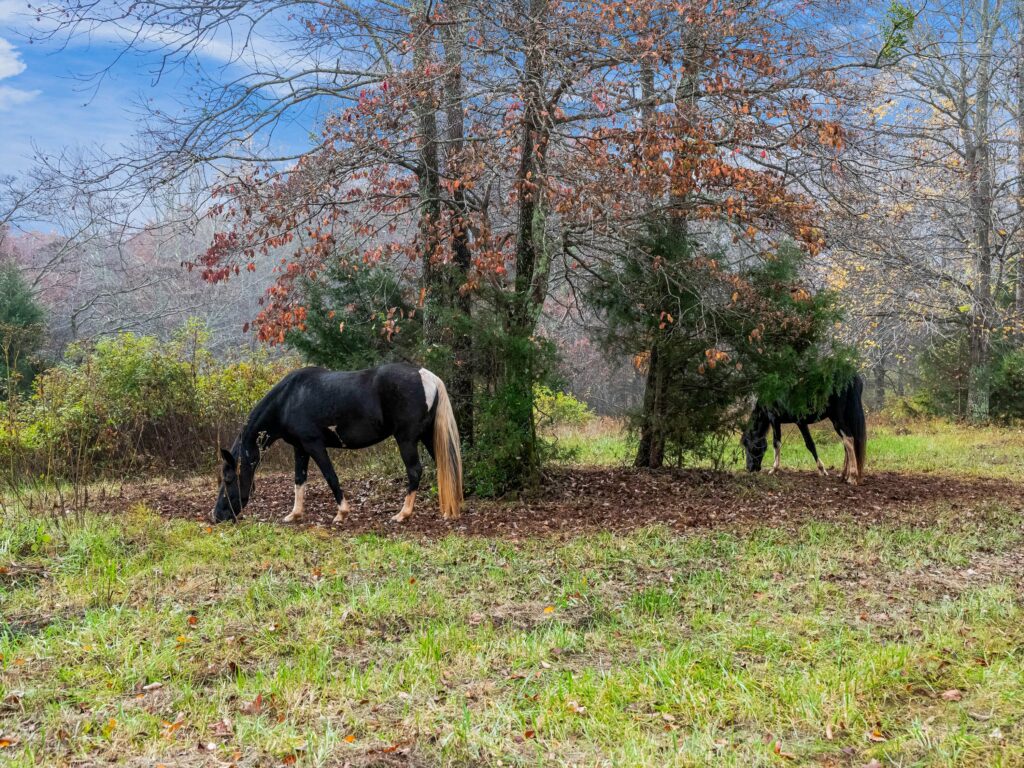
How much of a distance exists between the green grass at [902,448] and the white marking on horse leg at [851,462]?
4.82 feet

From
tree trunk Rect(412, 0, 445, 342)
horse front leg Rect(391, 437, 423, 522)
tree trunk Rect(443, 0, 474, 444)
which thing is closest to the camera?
horse front leg Rect(391, 437, 423, 522)

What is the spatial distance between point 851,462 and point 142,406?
1077cm

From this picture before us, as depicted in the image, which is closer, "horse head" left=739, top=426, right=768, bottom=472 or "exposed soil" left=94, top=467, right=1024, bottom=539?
"exposed soil" left=94, top=467, right=1024, bottom=539

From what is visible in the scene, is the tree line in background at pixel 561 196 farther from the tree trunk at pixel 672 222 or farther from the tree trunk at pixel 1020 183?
the tree trunk at pixel 1020 183

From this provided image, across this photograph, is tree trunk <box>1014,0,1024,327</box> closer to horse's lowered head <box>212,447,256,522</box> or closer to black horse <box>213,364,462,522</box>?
black horse <box>213,364,462,522</box>

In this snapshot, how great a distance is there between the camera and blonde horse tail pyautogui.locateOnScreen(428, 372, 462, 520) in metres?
8.47

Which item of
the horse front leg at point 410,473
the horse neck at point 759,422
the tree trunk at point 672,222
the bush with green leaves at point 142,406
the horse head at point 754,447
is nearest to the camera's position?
the tree trunk at point 672,222

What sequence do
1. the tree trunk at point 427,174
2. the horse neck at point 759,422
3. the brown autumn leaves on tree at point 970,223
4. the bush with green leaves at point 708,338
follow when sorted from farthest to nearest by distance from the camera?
the brown autumn leaves on tree at point 970,223, the horse neck at point 759,422, the bush with green leaves at point 708,338, the tree trunk at point 427,174

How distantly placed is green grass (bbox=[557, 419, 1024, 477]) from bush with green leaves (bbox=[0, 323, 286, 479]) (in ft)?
19.0

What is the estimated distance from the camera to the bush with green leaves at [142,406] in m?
12.7

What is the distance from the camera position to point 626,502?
9.43 m

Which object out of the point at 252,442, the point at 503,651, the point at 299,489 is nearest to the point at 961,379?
the point at 299,489

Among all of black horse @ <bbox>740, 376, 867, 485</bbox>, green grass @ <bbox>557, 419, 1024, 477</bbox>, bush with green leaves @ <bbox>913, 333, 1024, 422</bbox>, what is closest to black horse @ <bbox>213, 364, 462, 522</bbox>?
green grass @ <bbox>557, 419, 1024, 477</bbox>

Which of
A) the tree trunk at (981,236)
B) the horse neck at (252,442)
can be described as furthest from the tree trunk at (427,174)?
the tree trunk at (981,236)
